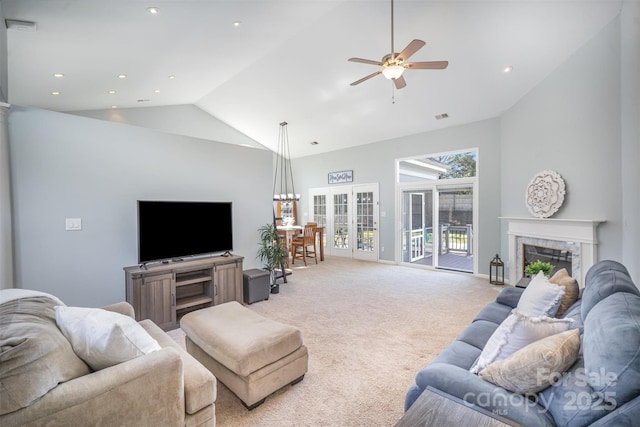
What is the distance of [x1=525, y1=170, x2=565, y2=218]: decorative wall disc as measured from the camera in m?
3.96

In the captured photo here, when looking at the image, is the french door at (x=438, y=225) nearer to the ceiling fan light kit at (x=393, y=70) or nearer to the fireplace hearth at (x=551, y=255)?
the fireplace hearth at (x=551, y=255)

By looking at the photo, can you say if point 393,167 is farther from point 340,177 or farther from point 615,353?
point 615,353

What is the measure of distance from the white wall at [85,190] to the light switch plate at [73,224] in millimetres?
45

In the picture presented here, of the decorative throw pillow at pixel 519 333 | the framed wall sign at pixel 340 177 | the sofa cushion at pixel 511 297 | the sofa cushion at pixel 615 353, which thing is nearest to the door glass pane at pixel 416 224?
the framed wall sign at pixel 340 177

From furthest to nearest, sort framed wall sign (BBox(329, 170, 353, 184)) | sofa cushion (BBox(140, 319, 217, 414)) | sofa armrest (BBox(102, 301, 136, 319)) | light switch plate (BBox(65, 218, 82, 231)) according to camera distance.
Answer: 1. framed wall sign (BBox(329, 170, 353, 184))
2. light switch plate (BBox(65, 218, 82, 231))
3. sofa armrest (BBox(102, 301, 136, 319))
4. sofa cushion (BBox(140, 319, 217, 414))

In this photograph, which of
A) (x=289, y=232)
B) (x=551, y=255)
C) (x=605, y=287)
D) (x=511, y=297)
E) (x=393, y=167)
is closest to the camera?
(x=605, y=287)

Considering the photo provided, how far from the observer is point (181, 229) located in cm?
357

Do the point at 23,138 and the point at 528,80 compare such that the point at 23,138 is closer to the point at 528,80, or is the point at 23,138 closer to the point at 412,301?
the point at 412,301

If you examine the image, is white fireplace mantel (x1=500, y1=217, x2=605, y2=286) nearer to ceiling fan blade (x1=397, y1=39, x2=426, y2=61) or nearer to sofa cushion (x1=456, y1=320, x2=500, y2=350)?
sofa cushion (x1=456, y1=320, x2=500, y2=350)

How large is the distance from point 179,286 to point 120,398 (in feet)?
8.35

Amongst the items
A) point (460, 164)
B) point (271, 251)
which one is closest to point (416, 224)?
point (460, 164)

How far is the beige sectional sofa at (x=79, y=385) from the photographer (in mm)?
1014

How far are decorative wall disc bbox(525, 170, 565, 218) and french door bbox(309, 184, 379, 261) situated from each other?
334 cm

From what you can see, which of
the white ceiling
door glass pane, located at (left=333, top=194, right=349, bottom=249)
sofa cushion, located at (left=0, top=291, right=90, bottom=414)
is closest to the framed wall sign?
door glass pane, located at (left=333, top=194, right=349, bottom=249)
